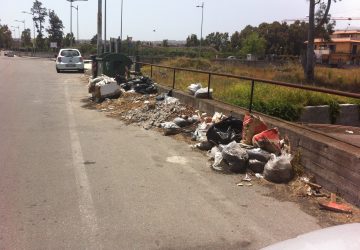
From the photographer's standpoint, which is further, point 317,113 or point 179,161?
point 317,113

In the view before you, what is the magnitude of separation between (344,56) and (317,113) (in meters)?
84.3

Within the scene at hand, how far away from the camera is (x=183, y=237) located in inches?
191

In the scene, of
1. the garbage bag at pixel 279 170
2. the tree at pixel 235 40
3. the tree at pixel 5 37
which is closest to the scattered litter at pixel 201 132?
the garbage bag at pixel 279 170

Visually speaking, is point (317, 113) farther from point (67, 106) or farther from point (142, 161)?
point (67, 106)

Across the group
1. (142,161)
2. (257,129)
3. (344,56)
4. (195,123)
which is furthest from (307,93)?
(344,56)

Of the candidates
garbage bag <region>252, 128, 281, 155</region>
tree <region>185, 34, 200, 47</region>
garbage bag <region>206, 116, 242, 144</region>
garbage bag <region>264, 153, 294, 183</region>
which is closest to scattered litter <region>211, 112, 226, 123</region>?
garbage bag <region>206, 116, 242, 144</region>

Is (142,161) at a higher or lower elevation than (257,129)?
lower

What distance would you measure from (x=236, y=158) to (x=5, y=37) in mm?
178705

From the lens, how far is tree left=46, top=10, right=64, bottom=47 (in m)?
115

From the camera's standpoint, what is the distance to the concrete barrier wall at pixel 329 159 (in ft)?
19.6

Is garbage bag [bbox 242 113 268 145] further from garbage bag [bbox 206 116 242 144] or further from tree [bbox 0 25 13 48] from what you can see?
tree [bbox 0 25 13 48]

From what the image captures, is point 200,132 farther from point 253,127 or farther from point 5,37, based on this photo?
point 5,37

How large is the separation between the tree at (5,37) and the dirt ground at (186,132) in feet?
536

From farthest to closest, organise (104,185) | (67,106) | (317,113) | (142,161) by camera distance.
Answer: (67,106) < (317,113) < (142,161) < (104,185)
